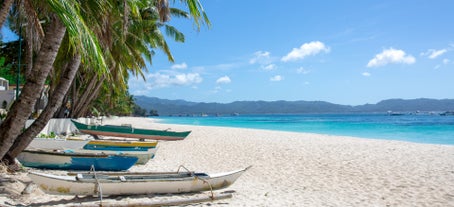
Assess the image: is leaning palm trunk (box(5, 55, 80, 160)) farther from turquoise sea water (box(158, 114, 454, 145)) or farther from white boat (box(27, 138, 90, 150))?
turquoise sea water (box(158, 114, 454, 145))

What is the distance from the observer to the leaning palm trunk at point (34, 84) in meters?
5.18

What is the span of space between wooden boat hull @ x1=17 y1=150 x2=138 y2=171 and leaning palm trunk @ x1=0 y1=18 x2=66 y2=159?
1603 millimetres

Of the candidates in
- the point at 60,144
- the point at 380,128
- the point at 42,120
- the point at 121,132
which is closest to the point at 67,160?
the point at 42,120

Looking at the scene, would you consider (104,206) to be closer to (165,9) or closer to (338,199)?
(338,199)

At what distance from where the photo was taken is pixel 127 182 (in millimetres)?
5090

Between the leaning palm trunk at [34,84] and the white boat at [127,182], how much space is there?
122cm

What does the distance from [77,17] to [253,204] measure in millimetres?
3808

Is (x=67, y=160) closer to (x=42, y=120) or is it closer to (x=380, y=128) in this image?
(x=42, y=120)

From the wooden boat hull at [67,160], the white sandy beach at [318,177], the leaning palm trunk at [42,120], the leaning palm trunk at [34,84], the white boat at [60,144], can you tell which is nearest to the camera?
the leaning palm trunk at [34,84]

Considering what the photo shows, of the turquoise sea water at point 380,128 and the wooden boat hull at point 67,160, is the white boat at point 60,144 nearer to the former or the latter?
the wooden boat hull at point 67,160

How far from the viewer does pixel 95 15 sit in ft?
17.3

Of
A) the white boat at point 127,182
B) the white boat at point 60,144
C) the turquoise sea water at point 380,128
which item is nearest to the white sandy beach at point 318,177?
the white boat at point 127,182

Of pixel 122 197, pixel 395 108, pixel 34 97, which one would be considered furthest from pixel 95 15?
pixel 395 108

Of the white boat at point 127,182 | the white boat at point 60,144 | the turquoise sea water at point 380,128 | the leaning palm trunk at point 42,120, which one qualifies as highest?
the leaning palm trunk at point 42,120
